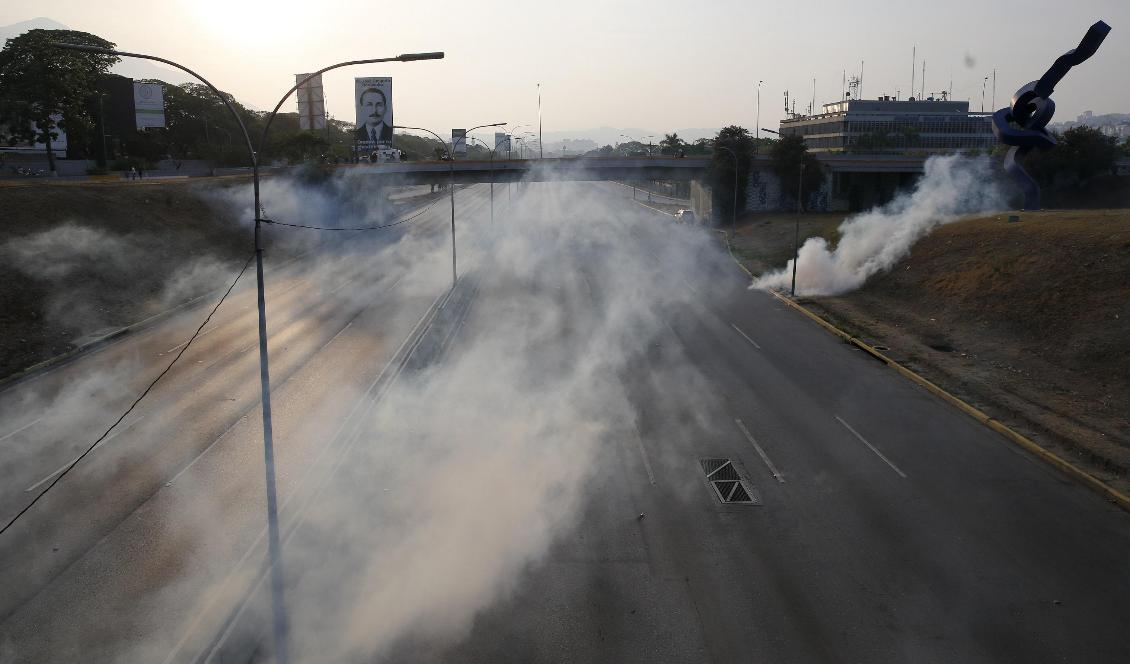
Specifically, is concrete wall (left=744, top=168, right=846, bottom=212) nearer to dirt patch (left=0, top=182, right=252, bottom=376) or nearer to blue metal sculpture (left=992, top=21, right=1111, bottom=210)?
blue metal sculpture (left=992, top=21, right=1111, bottom=210)

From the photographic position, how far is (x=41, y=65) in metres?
62.9

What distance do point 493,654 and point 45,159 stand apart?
87182 millimetres

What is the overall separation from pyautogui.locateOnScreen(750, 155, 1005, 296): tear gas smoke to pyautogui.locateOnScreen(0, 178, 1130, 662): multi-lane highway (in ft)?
46.2

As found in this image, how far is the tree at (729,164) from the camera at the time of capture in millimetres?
75500

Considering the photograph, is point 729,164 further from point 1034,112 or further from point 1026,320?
point 1026,320

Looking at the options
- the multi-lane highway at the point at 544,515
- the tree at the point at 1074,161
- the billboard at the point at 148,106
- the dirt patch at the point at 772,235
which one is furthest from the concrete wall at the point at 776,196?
the billboard at the point at 148,106

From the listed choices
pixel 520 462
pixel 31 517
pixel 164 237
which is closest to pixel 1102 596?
pixel 520 462

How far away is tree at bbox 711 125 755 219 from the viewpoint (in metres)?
75.5

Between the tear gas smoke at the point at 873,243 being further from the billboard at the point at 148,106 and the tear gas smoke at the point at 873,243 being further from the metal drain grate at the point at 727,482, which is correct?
the billboard at the point at 148,106

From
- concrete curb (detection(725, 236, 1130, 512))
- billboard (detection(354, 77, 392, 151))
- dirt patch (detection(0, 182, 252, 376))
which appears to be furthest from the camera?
billboard (detection(354, 77, 392, 151))

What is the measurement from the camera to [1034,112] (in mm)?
42219

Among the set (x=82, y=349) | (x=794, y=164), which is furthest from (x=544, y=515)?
(x=794, y=164)

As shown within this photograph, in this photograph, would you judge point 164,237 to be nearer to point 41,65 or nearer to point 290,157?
point 41,65

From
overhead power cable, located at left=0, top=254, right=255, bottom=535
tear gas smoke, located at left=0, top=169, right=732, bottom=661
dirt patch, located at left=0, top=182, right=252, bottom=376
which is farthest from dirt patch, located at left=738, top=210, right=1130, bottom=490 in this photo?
dirt patch, located at left=0, top=182, right=252, bottom=376
